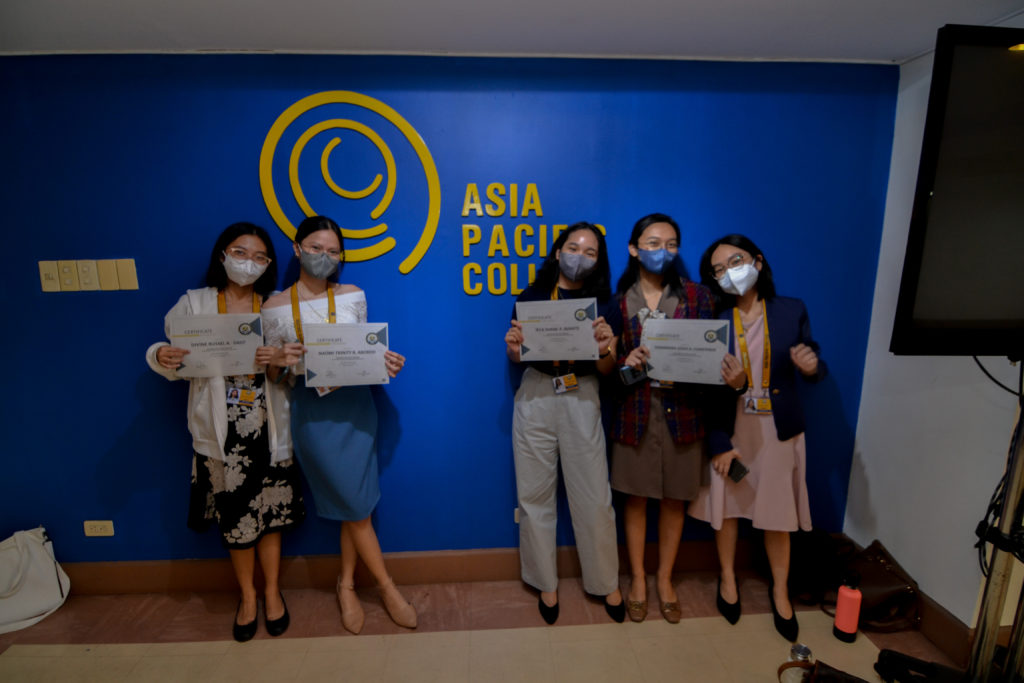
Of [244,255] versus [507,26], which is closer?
[507,26]

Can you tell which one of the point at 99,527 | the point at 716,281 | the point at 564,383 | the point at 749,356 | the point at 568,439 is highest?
the point at 716,281

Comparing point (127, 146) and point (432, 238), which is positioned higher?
point (127, 146)

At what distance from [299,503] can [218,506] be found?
323 mm

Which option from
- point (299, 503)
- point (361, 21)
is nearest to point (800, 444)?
point (299, 503)

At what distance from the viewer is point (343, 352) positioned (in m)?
1.87

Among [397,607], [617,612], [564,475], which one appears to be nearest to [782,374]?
[564,475]

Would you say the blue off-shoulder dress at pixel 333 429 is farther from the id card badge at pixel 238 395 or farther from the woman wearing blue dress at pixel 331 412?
the id card badge at pixel 238 395

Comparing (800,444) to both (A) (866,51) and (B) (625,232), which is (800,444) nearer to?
(B) (625,232)

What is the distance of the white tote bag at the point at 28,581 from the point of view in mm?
2150

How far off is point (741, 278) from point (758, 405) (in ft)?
1.80

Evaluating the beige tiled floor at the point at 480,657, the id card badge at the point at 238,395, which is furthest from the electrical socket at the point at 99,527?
the id card badge at the point at 238,395

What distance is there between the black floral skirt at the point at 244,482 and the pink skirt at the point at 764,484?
195cm

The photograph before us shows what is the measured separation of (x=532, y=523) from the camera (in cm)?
214

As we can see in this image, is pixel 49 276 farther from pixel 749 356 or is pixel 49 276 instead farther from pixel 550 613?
pixel 749 356
